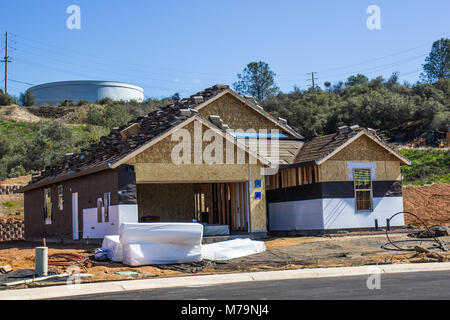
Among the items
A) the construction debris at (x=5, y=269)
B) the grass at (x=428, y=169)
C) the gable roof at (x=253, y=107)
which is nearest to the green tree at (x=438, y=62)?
the grass at (x=428, y=169)

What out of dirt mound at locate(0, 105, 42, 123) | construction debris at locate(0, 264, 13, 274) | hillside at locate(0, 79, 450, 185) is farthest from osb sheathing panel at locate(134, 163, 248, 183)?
dirt mound at locate(0, 105, 42, 123)

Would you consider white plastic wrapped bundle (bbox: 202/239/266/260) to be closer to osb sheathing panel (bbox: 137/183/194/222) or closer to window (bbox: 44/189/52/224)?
osb sheathing panel (bbox: 137/183/194/222)

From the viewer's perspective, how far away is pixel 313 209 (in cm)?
2542

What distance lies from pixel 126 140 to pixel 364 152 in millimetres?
10581

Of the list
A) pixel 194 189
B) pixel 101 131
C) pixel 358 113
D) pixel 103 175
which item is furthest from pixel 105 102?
pixel 103 175

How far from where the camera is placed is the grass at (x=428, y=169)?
129 ft

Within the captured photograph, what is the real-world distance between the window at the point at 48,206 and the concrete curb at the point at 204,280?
16827 mm

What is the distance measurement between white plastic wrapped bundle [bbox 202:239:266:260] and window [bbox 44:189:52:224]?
1355cm

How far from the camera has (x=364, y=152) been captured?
25938 millimetres

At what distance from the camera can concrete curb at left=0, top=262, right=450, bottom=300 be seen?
1230 cm

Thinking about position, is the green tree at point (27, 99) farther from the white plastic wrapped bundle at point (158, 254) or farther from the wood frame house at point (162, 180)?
the white plastic wrapped bundle at point (158, 254)
